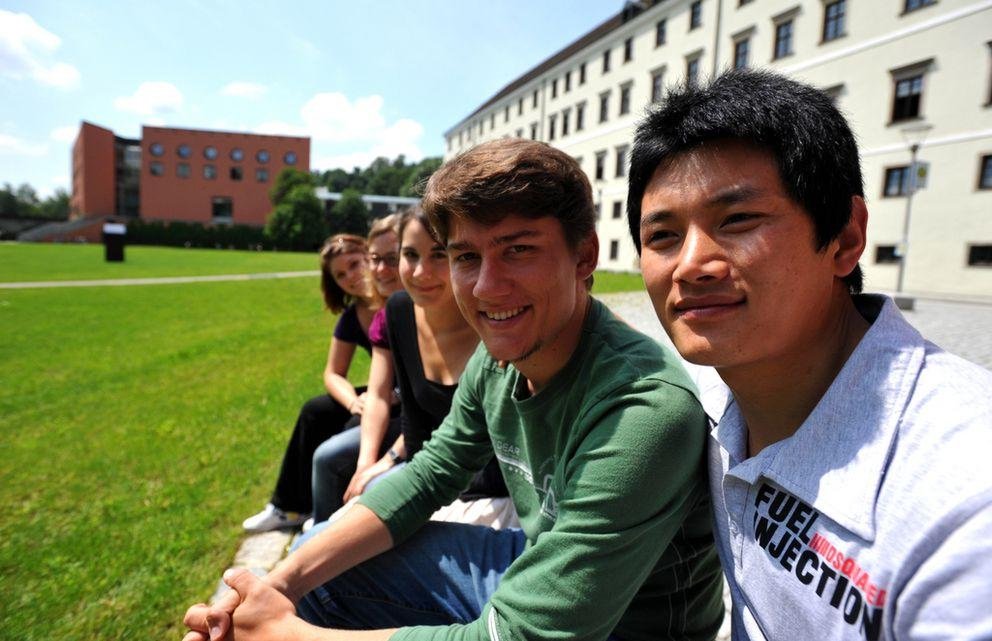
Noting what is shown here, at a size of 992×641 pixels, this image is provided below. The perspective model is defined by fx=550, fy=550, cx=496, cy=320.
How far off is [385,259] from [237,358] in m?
6.55

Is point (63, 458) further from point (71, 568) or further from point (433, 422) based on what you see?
point (433, 422)

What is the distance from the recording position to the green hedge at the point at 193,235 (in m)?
64.1

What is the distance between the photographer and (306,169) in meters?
78.6

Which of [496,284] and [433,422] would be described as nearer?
[496,284]

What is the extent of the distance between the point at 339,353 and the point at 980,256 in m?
24.8

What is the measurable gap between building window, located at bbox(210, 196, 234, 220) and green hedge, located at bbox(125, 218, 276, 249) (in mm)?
10015

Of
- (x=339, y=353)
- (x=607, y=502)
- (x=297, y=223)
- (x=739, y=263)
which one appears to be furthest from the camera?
(x=297, y=223)

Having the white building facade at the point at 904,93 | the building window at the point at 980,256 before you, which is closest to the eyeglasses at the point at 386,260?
the white building facade at the point at 904,93

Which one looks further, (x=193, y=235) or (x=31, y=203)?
(x=31, y=203)

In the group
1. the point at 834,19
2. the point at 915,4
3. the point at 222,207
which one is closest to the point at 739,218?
the point at 915,4

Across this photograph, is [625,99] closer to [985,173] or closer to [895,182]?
[895,182]

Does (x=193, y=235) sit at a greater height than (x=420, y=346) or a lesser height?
greater

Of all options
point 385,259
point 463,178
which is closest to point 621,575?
point 463,178

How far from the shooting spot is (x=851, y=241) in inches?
49.6
